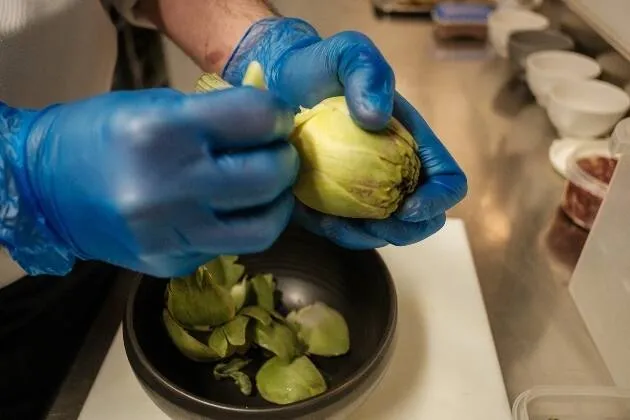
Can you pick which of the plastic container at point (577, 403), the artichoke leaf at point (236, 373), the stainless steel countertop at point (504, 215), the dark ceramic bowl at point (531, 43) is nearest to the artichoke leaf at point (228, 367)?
the artichoke leaf at point (236, 373)

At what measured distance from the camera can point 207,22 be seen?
0.80m

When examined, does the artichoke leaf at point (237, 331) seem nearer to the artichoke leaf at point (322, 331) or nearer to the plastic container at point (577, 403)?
the artichoke leaf at point (322, 331)

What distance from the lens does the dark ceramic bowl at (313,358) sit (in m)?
0.51

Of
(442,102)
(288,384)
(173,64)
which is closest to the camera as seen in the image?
(288,384)

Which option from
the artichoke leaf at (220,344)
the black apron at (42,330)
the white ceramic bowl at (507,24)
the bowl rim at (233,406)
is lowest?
the black apron at (42,330)

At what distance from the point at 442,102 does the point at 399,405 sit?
Answer: 662mm

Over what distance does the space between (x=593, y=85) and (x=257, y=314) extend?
0.70 metres

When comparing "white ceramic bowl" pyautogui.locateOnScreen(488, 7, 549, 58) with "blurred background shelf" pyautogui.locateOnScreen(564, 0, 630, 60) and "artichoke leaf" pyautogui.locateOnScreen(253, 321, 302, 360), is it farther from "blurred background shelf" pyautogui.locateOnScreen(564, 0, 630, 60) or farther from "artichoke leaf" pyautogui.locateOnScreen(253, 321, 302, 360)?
"artichoke leaf" pyautogui.locateOnScreen(253, 321, 302, 360)

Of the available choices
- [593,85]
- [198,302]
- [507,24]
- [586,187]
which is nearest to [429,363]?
[198,302]

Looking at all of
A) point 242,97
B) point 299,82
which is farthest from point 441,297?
point 242,97

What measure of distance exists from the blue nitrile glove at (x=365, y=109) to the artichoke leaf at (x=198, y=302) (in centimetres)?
10

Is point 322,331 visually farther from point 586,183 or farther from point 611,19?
point 611,19

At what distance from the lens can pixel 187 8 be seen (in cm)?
81

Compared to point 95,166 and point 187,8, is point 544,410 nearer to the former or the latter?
point 95,166
